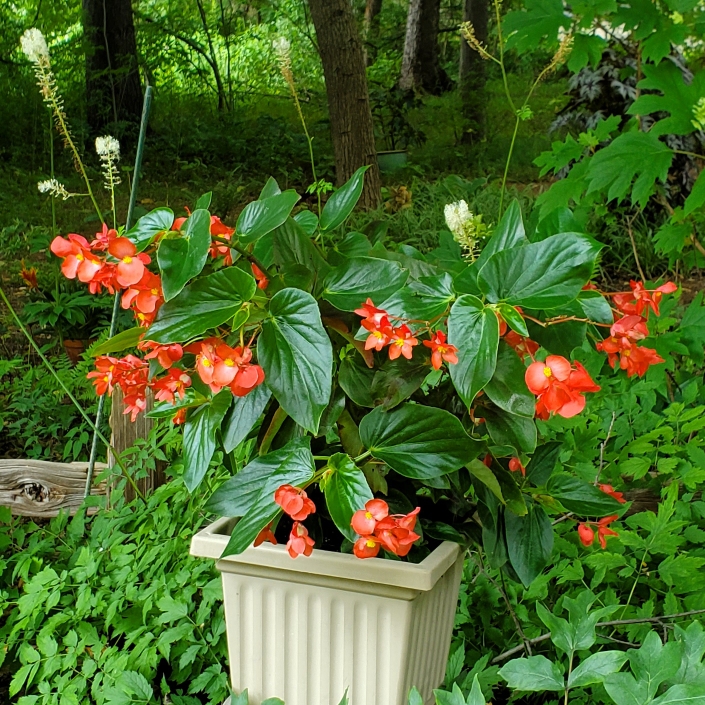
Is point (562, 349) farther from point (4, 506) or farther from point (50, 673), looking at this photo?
point (4, 506)

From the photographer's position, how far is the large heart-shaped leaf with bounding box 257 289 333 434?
663 millimetres

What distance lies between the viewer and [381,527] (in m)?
0.64

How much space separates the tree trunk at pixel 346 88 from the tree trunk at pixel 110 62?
1.88 m

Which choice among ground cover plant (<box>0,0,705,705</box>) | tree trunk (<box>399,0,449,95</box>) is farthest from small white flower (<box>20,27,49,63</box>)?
tree trunk (<box>399,0,449,95</box>)

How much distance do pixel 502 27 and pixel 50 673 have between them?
1.44 metres

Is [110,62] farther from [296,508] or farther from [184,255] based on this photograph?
[296,508]

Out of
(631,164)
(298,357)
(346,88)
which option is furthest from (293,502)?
(346,88)

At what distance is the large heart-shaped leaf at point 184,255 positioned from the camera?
0.64 metres

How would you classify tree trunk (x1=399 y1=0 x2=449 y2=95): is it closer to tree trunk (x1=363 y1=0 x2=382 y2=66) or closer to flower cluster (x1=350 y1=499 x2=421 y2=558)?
tree trunk (x1=363 y1=0 x2=382 y2=66)

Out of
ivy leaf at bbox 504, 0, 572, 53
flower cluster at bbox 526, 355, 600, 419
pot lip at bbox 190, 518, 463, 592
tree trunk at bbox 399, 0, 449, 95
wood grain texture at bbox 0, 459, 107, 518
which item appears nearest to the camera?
flower cluster at bbox 526, 355, 600, 419

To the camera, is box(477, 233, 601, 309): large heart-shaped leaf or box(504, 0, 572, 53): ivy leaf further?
box(504, 0, 572, 53): ivy leaf

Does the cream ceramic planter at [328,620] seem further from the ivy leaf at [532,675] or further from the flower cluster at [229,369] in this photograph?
the flower cluster at [229,369]

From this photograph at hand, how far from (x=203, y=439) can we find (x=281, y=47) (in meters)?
0.52

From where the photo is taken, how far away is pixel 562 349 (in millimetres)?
738
